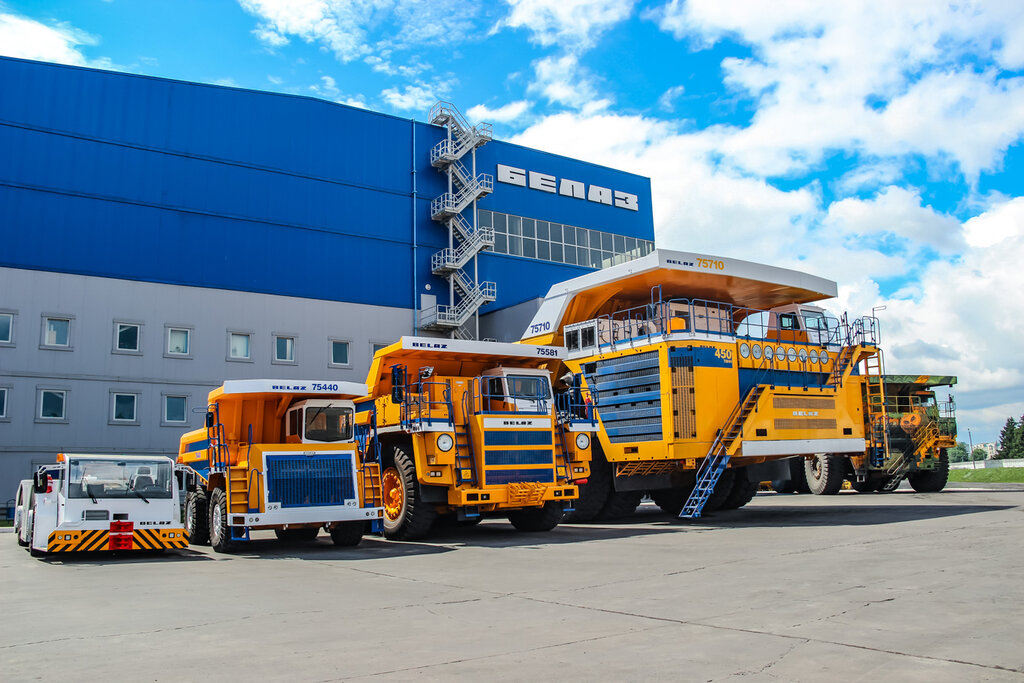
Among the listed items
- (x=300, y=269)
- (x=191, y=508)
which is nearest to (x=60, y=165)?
(x=300, y=269)

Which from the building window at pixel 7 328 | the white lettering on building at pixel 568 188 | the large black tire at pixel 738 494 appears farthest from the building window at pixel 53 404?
the large black tire at pixel 738 494

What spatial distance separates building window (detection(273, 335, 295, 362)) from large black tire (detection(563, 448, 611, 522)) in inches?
758

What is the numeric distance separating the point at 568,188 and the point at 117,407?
24.3 meters

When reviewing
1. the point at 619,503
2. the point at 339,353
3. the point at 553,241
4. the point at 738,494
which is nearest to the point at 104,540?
the point at 619,503

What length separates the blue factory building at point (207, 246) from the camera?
2938cm

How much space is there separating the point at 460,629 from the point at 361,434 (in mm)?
9824

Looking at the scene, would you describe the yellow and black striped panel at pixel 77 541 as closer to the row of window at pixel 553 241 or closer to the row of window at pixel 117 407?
the row of window at pixel 117 407

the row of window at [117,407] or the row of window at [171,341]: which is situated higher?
the row of window at [171,341]

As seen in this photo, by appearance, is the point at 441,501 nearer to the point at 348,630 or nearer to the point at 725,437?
the point at 725,437

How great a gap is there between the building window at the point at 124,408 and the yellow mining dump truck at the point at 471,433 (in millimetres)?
17885

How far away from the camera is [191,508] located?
15.5 meters

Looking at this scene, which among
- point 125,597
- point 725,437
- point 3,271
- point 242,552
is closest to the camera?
point 125,597

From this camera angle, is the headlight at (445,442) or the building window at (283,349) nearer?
the headlight at (445,442)

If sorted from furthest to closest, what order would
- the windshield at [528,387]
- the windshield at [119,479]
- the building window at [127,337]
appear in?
the building window at [127,337] < the windshield at [528,387] < the windshield at [119,479]
